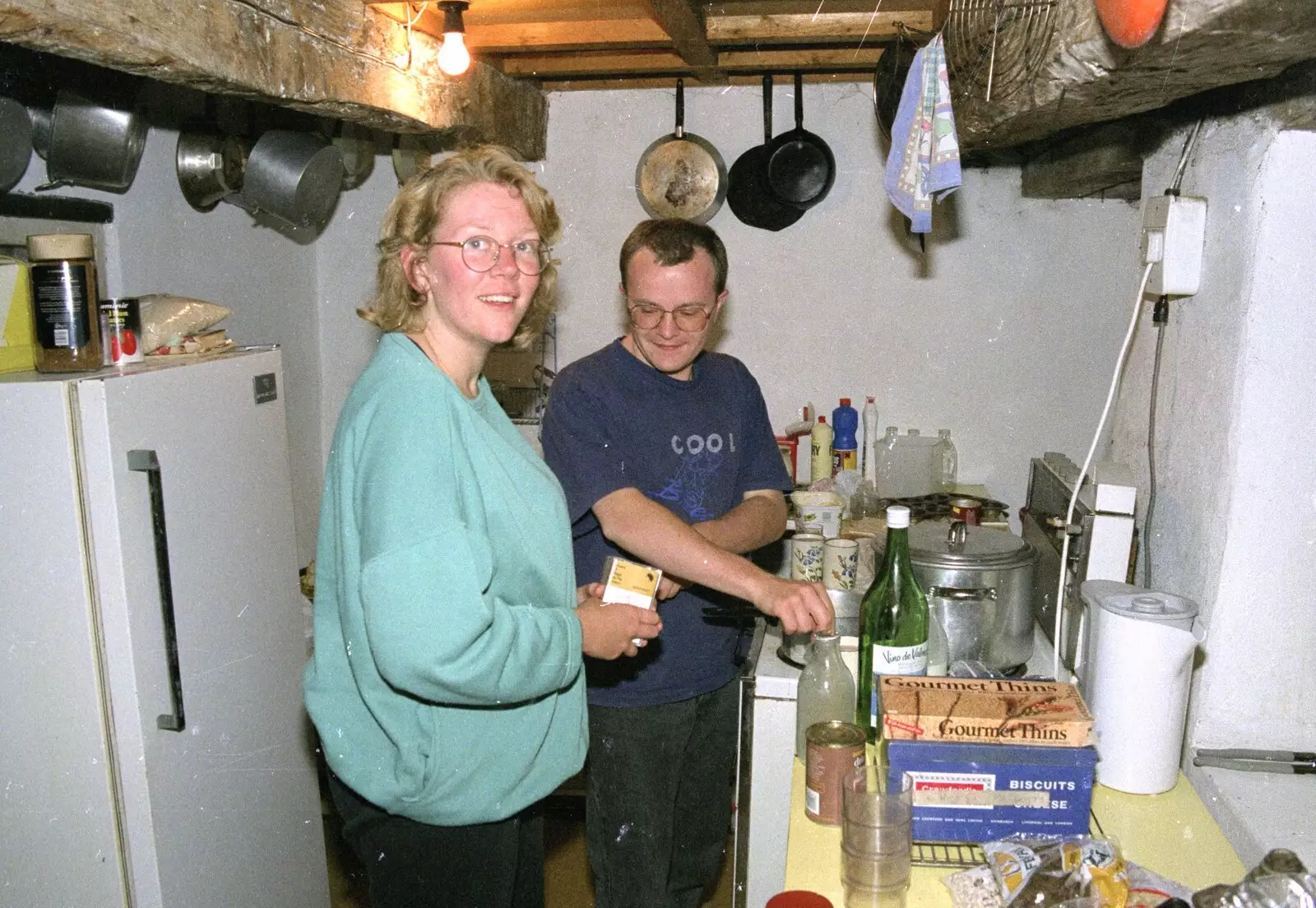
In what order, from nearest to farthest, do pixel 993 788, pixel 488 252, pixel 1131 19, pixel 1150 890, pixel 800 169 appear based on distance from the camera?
pixel 1131 19, pixel 1150 890, pixel 993 788, pixel 488 252, pixel 800 169

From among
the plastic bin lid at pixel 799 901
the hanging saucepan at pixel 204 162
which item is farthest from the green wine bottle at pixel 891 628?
the hanging saucepan at pixel 204 162

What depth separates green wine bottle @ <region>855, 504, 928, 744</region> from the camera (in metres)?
1.56

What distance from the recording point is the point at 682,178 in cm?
364

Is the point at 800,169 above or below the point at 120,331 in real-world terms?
above

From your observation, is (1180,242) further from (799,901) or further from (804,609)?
(799,901)

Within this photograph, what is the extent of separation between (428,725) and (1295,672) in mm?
1298

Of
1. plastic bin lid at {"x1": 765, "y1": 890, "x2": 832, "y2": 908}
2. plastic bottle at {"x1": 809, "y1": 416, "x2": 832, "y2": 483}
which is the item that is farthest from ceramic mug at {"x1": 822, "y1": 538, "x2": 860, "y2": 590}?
plastic bottle at {"x1": 809, "y1": 416, "x2": 832, "y2": 483}

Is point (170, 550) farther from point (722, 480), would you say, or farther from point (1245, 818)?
point (1245, 818)

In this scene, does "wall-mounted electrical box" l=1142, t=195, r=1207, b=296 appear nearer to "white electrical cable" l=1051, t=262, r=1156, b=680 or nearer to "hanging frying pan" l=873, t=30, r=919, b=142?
"white electrical cable" l=1051, t=262, r=1156, b=680

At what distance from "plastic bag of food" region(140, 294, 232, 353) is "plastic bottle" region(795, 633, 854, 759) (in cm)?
148

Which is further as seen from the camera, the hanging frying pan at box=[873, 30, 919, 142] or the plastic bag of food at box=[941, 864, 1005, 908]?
the hanging frying pan at box=[873, 30, 919, 142]

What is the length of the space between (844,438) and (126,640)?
238 cm

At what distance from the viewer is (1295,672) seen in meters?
1.57

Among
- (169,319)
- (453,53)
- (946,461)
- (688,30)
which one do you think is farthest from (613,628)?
(946,461)
